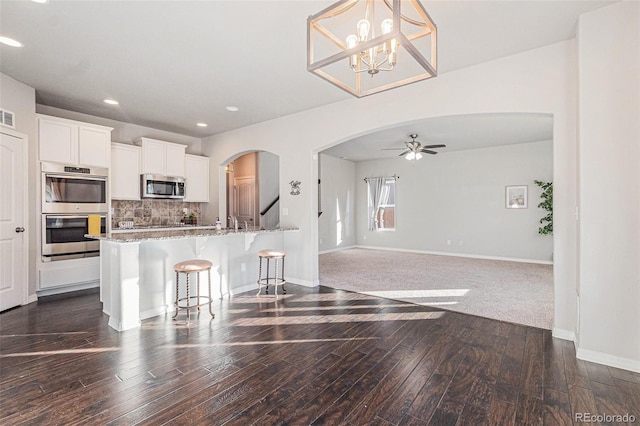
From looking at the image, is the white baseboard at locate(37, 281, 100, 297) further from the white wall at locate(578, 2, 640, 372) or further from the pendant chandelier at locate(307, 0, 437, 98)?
the white wall at locate(578, 2, 640, 372)

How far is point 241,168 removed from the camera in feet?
27.3

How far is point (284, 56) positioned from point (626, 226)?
3.47 m

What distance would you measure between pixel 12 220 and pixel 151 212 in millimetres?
2281

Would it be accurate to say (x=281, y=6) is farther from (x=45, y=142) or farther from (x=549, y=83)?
(x=45, y=142)

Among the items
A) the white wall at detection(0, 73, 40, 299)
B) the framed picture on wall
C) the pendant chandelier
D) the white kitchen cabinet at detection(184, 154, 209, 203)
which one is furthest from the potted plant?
the white wall at detection(0, 73, 40, 299)

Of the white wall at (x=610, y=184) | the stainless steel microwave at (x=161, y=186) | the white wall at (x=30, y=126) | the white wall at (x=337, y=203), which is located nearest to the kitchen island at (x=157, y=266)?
the white wall at (x=30, y=126)

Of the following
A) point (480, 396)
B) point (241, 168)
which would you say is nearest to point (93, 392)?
point (480, 396)

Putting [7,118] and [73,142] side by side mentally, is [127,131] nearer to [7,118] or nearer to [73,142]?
[73,142]

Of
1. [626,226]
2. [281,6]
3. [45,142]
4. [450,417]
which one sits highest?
[281,6]

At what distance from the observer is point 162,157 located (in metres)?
5.91

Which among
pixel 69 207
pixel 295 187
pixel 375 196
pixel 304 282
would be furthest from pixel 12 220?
pixel 375 196

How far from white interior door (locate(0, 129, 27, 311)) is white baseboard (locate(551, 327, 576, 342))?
6.22 m

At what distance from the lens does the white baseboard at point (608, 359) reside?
2455 mm

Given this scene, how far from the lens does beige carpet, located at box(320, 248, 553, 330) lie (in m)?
3.94
